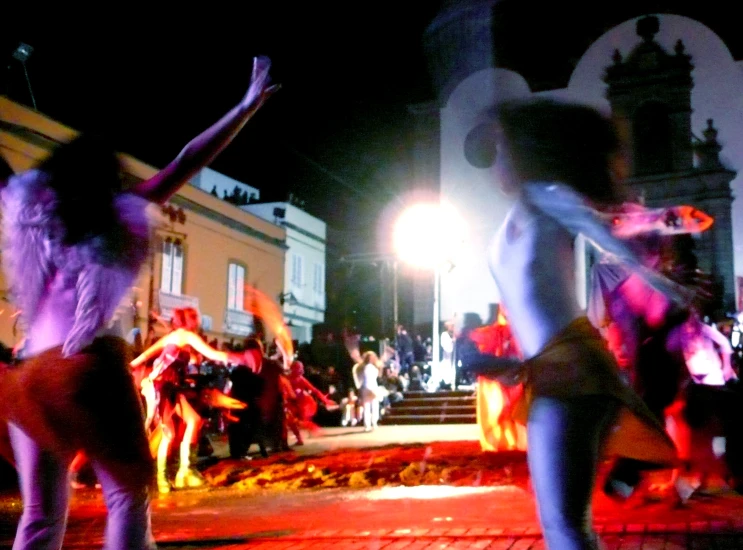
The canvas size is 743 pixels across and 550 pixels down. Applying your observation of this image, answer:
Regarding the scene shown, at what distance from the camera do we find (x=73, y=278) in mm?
2432

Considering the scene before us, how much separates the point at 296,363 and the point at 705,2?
1557cm

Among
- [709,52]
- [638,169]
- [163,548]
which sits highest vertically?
[709,52]

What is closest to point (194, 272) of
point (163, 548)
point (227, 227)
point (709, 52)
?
point (227, 227)

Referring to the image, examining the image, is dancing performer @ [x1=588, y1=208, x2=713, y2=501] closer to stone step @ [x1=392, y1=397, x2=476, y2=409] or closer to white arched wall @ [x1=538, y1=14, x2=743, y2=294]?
stone step @ [x1=392, y1=397, x2=476, y2=409]

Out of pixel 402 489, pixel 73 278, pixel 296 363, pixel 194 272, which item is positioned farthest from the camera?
pixel 194 272

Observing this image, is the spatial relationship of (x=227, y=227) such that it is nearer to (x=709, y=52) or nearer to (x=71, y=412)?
(x=709, y=52)

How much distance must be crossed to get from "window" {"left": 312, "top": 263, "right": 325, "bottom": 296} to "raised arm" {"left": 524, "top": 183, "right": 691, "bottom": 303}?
37220 millimetres

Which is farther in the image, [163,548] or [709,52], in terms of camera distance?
[709,52]

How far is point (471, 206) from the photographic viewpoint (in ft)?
Answer: 80.3

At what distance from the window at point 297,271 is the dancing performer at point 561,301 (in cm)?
3486

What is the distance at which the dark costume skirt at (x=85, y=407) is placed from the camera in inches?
88.4

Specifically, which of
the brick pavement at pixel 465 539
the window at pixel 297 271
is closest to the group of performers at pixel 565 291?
the brick pavement at pixel 465 539

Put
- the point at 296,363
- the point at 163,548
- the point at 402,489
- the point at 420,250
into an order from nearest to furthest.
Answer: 1. the point at 163,548
2. the point at 402,489
3. the point at 296,363
4. the point at 420,250

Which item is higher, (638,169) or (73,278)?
(638,169)
